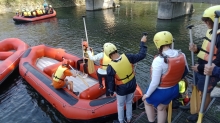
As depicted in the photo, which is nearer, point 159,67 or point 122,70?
point 159,67

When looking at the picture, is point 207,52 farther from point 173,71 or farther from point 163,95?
point 163,95

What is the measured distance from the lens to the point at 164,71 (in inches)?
121

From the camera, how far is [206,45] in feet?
11.4

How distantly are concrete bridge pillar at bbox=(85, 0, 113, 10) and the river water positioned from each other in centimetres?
662

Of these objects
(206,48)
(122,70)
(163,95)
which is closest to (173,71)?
(163,95)

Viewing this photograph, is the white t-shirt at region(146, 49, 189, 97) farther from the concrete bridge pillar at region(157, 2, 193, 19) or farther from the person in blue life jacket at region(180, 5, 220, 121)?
the concrete bridge pillar at region(157, 2, 193, 19)

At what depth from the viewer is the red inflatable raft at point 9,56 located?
831 cm

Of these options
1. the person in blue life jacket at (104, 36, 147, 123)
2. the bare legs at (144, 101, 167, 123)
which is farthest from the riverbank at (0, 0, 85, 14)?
the bare legs at (144, 101, 167, 123)

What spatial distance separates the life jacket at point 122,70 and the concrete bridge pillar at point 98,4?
2498 centimetres

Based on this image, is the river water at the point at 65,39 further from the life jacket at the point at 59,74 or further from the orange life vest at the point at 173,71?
the orange life vest at the point at 173,71

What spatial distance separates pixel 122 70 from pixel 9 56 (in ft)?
25.0

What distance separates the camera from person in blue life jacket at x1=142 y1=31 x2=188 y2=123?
303cm

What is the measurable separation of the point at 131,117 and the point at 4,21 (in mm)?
20716

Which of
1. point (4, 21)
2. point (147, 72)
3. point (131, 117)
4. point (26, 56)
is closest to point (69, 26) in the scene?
point (4, 21)
